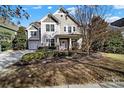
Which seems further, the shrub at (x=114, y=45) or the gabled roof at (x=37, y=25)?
the gabled roof at (x=37, y=25)

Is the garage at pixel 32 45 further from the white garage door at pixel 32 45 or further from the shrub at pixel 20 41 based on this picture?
the shrub at pixel 20 41

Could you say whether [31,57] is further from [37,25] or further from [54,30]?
[37,25]

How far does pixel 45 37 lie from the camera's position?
80.9 ft

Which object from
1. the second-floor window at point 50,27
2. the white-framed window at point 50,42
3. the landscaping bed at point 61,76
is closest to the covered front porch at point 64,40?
the white-framed window at point 50,42

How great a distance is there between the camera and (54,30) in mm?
25406

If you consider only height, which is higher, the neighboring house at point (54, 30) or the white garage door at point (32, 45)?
the neighboring house at point (54, 30)

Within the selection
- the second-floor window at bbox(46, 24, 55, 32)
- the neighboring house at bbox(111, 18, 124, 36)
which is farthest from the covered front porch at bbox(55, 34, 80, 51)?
the neighboring house at bbox(111, 18, 124, 36)

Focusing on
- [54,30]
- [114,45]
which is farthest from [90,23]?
[54,30]

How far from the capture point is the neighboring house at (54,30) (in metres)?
24.2

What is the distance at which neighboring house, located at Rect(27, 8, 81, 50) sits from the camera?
24172 millimetres

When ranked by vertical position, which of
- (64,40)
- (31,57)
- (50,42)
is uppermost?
(64,40)
